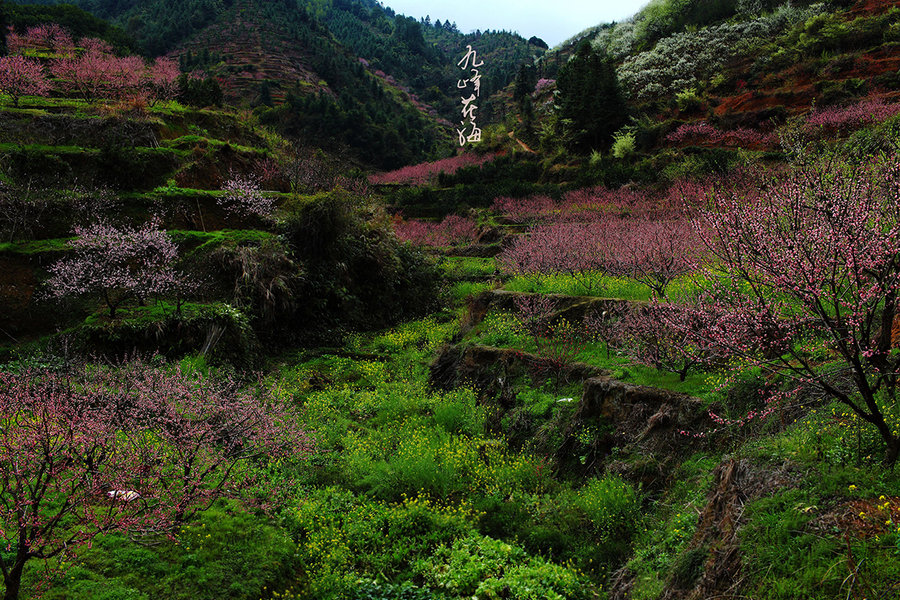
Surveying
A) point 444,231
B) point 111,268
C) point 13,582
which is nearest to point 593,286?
point 13,582

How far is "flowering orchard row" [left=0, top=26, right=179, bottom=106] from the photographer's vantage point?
19516 millimetres

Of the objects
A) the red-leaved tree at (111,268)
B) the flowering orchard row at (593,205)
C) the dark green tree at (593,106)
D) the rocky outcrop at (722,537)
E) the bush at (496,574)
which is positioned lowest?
the bush at (496,574)

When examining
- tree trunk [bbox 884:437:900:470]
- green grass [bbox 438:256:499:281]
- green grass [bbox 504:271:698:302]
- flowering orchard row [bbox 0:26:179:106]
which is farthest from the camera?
green grass [bbox 438:256:499:281]

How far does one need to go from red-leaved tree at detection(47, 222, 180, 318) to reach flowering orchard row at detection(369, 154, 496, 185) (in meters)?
35.1

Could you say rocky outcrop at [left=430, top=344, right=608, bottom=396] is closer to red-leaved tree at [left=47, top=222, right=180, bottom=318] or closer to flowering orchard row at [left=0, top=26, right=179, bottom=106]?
red-leaved tree at [left=47, top=222, right=180, bottom=318]

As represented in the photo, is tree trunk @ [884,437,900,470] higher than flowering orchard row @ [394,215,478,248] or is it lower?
lower

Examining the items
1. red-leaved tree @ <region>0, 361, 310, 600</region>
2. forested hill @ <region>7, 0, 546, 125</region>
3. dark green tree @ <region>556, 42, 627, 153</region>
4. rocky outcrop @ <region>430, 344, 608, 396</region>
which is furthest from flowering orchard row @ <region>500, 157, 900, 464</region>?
forested hill @ <region>7, 0, 546, 125</region>

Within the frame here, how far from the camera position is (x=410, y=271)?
2038 centimetres

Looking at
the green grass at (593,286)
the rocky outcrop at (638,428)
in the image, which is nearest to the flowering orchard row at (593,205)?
the green grass at (593,286)

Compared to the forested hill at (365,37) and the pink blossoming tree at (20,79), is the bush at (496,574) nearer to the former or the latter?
the pink blossoming tree at (20,79)

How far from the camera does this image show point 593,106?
3916 centimetres

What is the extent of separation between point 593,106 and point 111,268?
127 feet

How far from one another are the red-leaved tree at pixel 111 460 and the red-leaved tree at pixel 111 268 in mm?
5176

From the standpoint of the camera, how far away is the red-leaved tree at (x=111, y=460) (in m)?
4.15
